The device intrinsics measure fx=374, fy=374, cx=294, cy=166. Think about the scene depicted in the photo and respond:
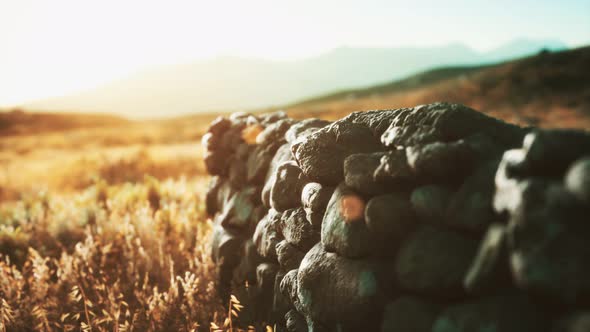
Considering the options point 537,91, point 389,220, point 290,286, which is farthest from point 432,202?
point 537,91

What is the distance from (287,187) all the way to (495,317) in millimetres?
1785

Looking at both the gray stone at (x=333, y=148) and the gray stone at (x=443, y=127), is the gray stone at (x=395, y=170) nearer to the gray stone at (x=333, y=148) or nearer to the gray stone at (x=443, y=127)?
the gray stone at (x=443, y=127)

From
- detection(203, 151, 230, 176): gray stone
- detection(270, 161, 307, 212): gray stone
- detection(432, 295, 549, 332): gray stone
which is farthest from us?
detection(203, 151, 230, 176): gray stone

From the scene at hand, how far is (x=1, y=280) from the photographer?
3.80 meters

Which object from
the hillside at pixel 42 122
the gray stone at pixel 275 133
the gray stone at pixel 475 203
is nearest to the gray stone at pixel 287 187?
the gray stone at pixel 275 133

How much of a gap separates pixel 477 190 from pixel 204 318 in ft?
8.26

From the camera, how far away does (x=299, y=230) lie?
8.32ft

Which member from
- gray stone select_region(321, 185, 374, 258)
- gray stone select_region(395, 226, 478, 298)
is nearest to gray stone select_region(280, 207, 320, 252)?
gray stone select_region(321, 185, 374, 258)

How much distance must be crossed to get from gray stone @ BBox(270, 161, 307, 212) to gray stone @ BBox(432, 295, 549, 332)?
154cm

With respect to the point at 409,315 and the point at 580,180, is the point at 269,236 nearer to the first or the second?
the point at 409,315

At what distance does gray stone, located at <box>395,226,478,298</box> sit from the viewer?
1.43 meters

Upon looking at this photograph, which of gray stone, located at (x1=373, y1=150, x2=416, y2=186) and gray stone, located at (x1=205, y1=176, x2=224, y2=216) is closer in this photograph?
gray stone, located at (x1=373, y1=150, x2=416, y2=186)

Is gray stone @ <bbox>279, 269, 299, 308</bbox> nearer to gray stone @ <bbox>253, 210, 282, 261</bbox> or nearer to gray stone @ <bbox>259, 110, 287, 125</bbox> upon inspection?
gray stone @ <bbox>253, 210, 282, 261</bbox>

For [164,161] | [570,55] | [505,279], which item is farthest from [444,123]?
[570,55]
